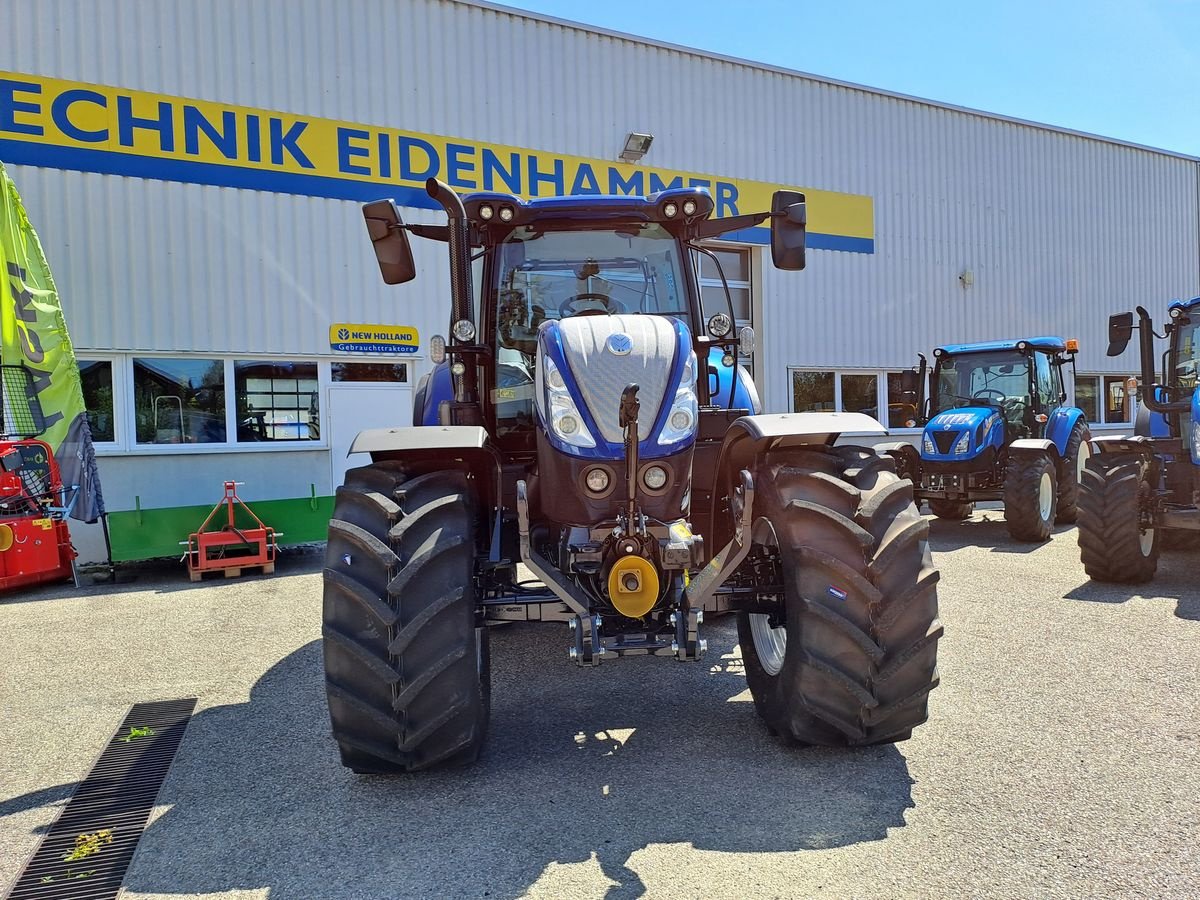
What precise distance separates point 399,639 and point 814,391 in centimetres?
1149

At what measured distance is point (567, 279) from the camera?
409 cm

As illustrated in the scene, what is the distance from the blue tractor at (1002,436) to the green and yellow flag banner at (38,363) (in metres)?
8.82

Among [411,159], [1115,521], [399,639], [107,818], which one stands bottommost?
[107,818]

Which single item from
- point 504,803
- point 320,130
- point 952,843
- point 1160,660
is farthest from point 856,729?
point 320,130

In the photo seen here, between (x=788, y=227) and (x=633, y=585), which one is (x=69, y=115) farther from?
(x=633, y=585)

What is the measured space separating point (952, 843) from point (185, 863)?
7.99ft

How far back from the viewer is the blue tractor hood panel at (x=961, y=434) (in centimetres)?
966

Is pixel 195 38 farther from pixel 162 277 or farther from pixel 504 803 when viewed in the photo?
pixel 504 803

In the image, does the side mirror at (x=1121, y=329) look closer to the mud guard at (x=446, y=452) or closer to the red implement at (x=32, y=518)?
the mud guard at (x=446, y=452)

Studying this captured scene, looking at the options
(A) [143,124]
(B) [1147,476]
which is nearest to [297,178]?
(A) [143,124]

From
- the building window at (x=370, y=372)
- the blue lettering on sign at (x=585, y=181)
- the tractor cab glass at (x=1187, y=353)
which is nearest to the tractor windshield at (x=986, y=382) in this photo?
the tractor cab glass at (x=1187, y=353)

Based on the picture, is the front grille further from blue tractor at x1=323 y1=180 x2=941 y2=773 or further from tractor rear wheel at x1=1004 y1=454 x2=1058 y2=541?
blue tractor at x1=323 y1=180 x2=941 y2=773

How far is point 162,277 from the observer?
925 centimetres

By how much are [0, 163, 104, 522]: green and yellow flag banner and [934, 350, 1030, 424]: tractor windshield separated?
9971 millimetres
